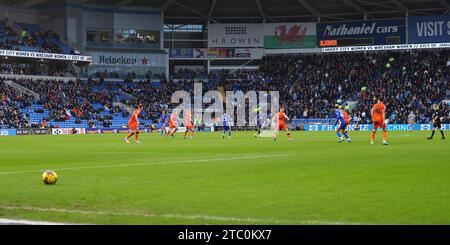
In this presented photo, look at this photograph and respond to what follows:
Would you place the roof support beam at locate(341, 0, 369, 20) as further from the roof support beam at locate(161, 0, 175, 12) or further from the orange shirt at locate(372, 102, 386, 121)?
the orange shirt at locate(372, 102, 386, 121)

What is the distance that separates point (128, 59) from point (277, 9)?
22232 millimetres

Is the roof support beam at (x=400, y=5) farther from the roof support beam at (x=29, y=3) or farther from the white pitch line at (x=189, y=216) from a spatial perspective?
the white pitch line at (x=189, y=216)

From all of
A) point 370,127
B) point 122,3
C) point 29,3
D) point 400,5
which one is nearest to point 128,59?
point 122,3

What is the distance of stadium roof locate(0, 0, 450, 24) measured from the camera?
8988cm

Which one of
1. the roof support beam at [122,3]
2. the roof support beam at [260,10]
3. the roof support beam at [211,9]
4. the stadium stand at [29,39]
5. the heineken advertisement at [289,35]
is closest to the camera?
the stadium stand at [29,39]

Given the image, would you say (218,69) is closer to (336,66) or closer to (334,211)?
(336,66)

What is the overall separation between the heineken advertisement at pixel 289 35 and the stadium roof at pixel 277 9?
178 centimetres

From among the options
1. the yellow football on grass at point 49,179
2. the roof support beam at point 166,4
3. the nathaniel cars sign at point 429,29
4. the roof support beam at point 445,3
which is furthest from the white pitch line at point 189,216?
the roof support beam at point 166,4

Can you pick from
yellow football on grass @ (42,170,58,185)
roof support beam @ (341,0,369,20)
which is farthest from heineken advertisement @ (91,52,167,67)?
yellow football on grass @ (42,170,58,185)

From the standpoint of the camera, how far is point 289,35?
9656 cm

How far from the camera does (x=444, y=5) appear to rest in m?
88.2

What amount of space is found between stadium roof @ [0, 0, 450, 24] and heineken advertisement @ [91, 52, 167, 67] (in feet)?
20.3

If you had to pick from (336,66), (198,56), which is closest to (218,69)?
(198,56)

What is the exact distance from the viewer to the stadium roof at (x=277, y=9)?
295ft
